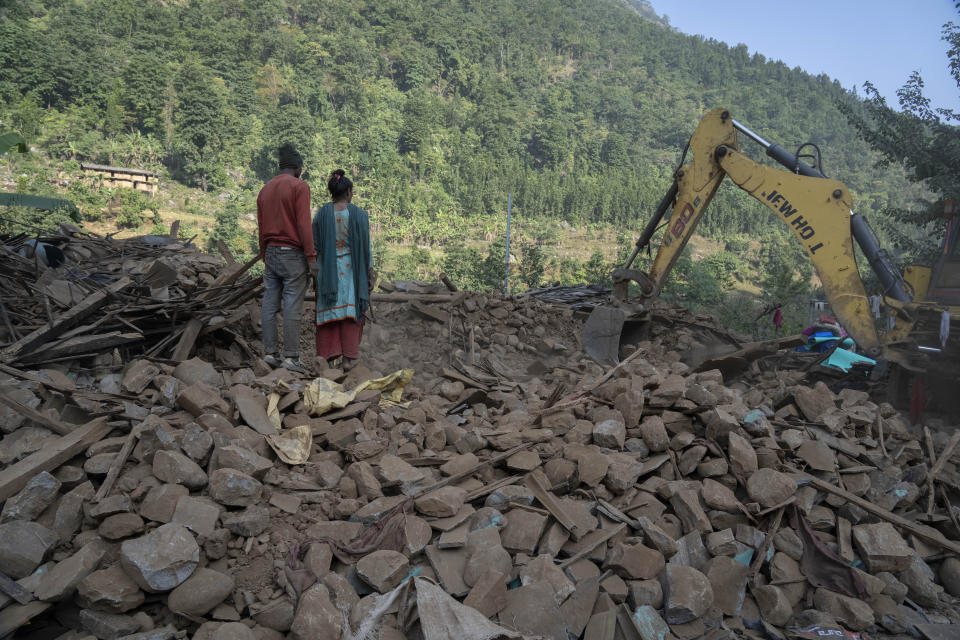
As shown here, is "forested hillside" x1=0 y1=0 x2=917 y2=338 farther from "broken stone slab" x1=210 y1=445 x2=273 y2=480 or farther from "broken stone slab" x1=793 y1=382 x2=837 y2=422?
"broken stone slab" x1=210 y1=445 x2=273 y2=480

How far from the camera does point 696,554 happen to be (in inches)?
99.3

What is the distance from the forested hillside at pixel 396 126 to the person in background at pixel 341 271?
30.4ft

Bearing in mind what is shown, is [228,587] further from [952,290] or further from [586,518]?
[952,290]

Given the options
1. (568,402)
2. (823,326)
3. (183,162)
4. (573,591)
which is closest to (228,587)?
(573,591)

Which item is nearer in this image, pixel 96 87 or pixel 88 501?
pixel 88 501

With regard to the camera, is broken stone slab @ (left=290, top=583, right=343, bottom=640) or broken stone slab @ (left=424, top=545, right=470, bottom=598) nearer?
broken stone slab @ (left=290, top=583, right=343, bottom=640)

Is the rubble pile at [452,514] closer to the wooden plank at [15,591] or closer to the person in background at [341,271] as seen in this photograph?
the wooden plank at [15,591]

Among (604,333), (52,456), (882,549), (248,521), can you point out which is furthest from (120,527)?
(604,333)

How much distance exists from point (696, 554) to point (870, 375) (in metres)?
4.63

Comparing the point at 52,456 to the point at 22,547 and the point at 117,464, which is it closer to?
the point at 117,464

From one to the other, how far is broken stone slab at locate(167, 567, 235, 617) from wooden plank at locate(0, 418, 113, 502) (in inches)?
36.5

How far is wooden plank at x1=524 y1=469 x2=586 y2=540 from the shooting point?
2475 millimetres

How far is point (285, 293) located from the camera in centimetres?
435

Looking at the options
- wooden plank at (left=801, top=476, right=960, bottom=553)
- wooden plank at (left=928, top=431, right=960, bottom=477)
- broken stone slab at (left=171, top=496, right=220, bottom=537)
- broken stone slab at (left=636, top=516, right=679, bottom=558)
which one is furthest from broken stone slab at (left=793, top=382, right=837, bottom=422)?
broken stone slab at (left=171, top=496, right=220, bottom=537)
